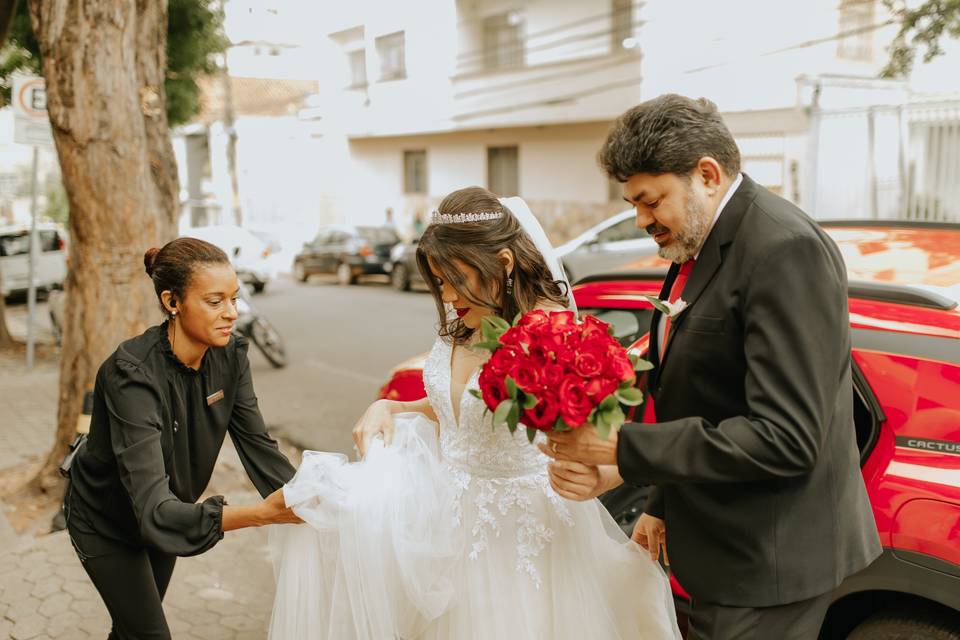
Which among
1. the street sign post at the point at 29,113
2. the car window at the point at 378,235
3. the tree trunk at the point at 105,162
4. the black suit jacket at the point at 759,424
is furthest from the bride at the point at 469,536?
the car window at the point at 378,235

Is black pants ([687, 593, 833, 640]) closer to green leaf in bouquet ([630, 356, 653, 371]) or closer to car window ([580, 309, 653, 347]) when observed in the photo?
green leaf in bouquet ([630, 356, 653, 371])

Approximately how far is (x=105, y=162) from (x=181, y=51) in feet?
26.3

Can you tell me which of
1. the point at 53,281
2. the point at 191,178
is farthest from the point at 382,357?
the point at 191,178

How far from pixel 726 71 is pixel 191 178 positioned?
2056 cm

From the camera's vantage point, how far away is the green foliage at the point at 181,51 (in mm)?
11516

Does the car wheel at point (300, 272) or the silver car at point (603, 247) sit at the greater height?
→ the silver car at point (603, 247)

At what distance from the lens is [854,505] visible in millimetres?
2041

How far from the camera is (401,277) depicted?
64.3ft

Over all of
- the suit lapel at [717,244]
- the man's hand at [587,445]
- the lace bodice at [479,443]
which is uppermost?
the suit lapel at [717,244]

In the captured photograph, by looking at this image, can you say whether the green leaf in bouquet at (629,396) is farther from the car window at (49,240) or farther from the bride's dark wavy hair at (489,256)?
the car window at (49,240)

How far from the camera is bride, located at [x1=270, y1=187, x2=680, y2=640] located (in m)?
2.52

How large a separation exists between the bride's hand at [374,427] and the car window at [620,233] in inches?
487

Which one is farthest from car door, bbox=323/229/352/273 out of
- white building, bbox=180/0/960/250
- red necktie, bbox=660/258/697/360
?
red necktie, bbox=660/258/697/360

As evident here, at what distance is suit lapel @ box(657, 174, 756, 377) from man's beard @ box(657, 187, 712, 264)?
20 mm
